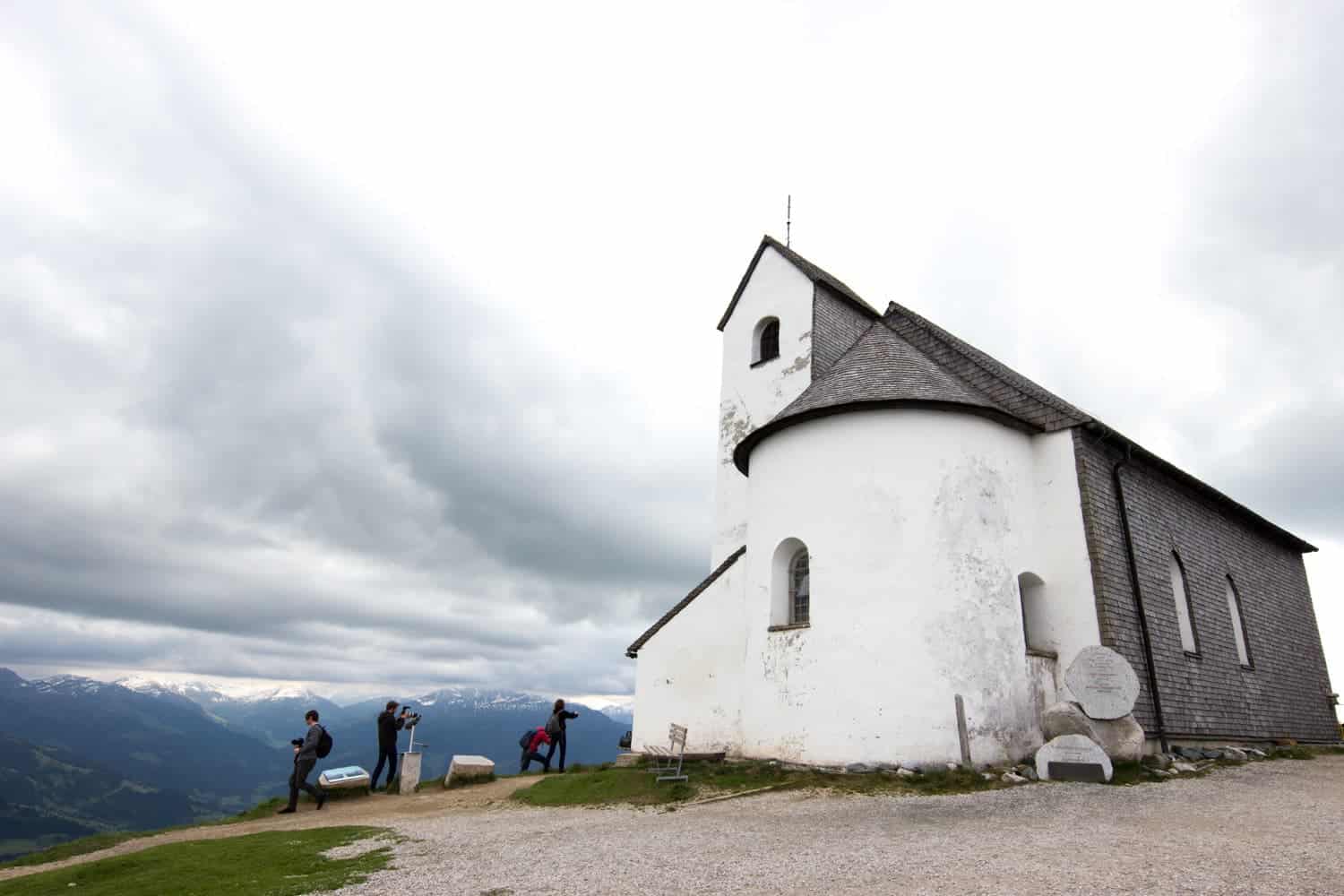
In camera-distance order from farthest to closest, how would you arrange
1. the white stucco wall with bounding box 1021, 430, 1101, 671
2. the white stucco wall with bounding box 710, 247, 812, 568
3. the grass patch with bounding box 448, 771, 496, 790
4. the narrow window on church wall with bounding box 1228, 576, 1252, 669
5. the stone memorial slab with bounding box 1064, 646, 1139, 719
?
the white stucco wall with bounding box 710, 247, 812, 568 < the narrow window on church wall with bounding box 1228, 576, 1252, 669 < the grass patch with bounding box 448, 771, 496, 790 < the white stucco wall with bounding box 1021, 430, 1101, 671 < the stone memorial slab with bounding box 1064, 646, 1139, 719

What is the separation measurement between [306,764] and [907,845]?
428 inches

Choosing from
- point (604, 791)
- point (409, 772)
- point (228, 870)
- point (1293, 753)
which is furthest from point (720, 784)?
point (1293, 753)

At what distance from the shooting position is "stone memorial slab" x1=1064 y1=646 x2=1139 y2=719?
39.3 ft

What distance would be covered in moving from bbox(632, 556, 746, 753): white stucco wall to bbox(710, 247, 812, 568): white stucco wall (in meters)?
2.69

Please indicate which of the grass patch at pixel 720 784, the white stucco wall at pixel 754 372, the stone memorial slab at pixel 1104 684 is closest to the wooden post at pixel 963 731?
the grass patch at pixel 720 784

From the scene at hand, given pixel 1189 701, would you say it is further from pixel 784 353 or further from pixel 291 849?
pixel 291 849

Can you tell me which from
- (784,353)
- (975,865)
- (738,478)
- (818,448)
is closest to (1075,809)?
(975,865)

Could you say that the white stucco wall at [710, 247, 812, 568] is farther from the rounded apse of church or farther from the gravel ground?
the gravel ground

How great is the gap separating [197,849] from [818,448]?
11100mm

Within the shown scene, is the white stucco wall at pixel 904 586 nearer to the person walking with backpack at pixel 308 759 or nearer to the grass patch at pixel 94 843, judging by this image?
the person walking with backpack at pixel 308 759

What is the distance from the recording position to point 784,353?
21141 millimetres

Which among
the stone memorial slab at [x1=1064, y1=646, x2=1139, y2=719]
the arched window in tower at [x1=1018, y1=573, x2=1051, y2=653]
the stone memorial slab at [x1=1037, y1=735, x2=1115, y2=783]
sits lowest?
the stone memorial slab at [x1=1037, y1=735, x2=1115, y2=783]

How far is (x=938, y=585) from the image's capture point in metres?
12.7

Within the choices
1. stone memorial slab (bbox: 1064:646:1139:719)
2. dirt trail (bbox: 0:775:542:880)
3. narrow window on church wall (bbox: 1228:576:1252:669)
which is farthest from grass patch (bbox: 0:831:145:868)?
narrow window on church wall (bbox: 1228:576:1252:669)
